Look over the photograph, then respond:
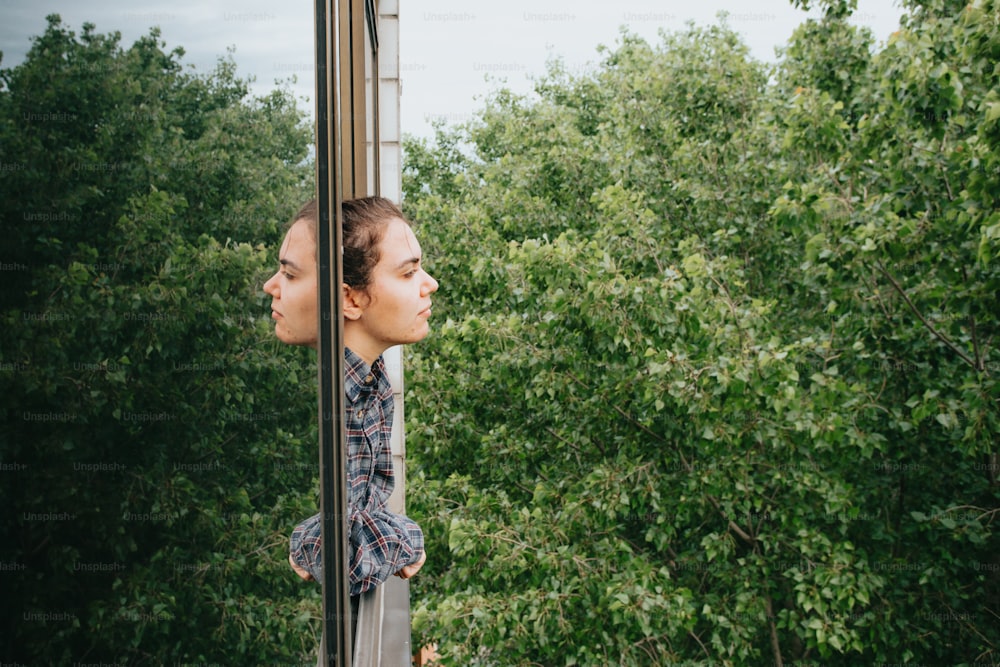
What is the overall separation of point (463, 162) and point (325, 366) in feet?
48.6

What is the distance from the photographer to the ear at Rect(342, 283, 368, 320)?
1664mm

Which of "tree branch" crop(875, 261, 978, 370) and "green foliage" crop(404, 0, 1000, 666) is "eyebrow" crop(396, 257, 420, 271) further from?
"tree branch" crop(875, 261, 978, 370)

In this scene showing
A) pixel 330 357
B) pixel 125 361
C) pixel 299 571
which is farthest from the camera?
pixel 330 357

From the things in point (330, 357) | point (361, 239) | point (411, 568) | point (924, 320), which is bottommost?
point (411, 568)

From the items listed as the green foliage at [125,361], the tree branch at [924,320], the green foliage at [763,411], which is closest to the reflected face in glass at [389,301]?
the green foliage at [125,361]

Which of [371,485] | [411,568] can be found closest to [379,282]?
[371,485]

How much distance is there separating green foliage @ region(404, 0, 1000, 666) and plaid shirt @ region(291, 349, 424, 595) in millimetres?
4180

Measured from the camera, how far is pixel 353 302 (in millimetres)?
1676

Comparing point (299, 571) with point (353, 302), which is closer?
point (299, 571)

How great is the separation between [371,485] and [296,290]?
0.64 metres

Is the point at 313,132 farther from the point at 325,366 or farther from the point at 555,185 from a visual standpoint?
the point at 555,185

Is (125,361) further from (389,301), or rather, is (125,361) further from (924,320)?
(924,320)

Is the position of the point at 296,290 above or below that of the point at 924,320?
below

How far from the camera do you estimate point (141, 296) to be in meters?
0.48
